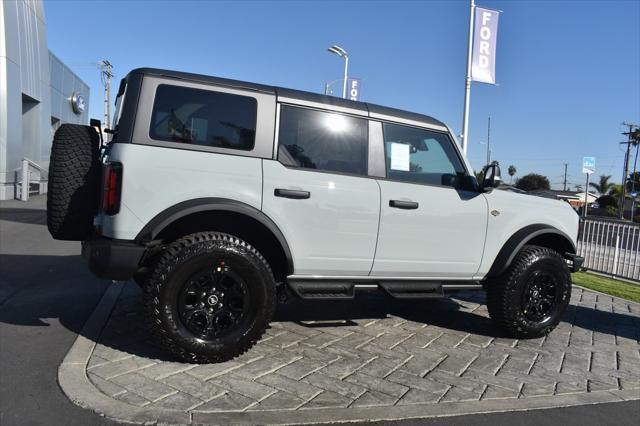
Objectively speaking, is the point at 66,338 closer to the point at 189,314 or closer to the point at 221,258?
the point at 189,314

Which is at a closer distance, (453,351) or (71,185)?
(71,185)

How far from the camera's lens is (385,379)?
3982 millimetres

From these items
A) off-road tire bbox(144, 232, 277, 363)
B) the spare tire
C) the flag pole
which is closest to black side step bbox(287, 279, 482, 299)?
off-road tire bbox(144, 232, 277, 363)

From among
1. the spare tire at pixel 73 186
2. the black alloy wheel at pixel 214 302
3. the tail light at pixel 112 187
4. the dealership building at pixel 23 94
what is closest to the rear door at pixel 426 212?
the black alloy wheel at pixel 214 302

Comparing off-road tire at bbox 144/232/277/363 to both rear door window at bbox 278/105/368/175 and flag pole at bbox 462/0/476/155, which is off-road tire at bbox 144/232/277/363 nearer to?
rear door window at bbox 278/105/368/175

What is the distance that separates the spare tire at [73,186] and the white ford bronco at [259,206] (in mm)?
10

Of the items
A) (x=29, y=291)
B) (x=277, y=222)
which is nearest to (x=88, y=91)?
(x=29, y=291)

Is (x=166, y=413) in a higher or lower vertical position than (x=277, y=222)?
lower

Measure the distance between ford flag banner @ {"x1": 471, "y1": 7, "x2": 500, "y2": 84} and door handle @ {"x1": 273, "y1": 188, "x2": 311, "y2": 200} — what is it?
9.47 meters

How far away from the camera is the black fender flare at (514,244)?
16.7ft

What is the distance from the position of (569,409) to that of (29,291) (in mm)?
5575

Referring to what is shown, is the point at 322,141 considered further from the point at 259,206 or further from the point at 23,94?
the point at 23,94

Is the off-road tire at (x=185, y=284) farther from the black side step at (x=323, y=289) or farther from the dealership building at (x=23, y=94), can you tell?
the dealership building at (x=23, y=94)

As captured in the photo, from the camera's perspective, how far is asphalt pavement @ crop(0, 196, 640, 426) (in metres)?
3.21
